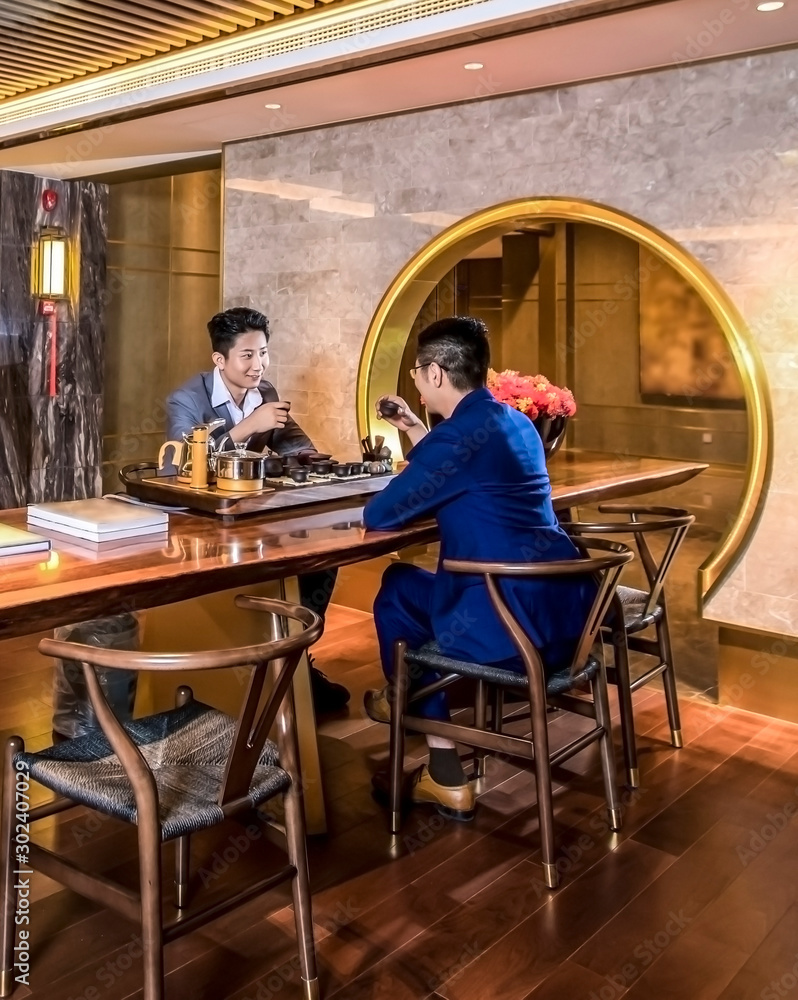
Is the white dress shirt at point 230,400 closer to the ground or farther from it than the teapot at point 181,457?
farther from it

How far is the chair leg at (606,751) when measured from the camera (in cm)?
258

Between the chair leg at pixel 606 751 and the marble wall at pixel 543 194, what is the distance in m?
1.27

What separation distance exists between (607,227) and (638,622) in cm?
188

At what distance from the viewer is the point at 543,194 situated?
13.2 feet

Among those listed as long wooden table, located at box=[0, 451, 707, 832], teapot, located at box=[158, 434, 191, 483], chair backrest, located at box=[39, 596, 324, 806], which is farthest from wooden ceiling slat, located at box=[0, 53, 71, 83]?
chair backrest, located at box=[39, 596, 324, 806]

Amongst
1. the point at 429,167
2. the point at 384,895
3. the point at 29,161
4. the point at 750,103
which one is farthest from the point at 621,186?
the point at 29,161

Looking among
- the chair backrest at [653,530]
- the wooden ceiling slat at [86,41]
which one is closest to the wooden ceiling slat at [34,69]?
the wooden ceiling slat at [86,41]

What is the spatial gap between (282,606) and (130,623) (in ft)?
4.14

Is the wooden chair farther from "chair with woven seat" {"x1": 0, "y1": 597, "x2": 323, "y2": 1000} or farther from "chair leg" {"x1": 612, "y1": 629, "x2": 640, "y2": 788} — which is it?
"chair with woven seat" {"x1": 0, "y1": 597, "x2": 323, "y2": 1000}

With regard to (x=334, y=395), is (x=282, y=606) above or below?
below

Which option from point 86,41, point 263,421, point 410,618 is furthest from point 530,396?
point 86,41

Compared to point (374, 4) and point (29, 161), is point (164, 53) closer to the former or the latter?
point (374, 4)

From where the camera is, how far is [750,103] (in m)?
3.45

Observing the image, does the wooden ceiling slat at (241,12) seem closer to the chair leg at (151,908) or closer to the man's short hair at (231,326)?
the man's short hair at (231,326)
